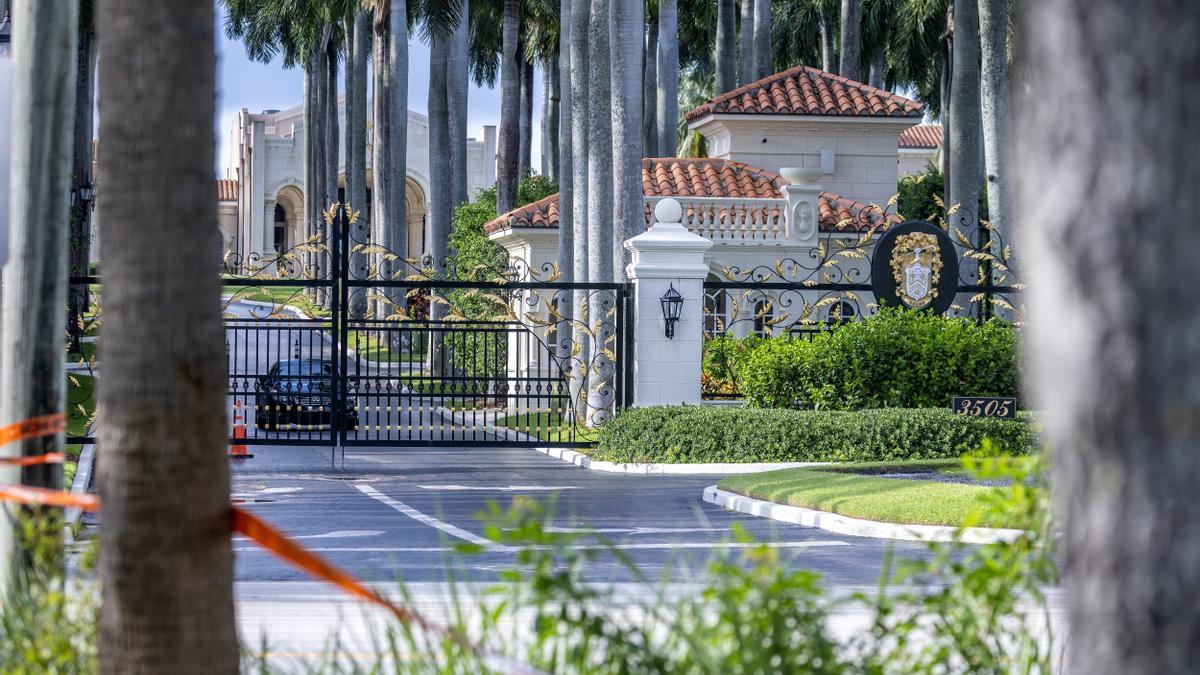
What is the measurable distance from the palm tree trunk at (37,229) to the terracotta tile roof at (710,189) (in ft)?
87.3

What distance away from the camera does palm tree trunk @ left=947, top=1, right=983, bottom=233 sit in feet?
102

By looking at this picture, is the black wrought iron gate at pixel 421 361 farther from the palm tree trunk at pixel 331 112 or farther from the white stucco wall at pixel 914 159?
the white stucco wall at pixel 914 159

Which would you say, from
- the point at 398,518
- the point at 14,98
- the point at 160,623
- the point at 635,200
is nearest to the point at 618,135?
the point at 635,200

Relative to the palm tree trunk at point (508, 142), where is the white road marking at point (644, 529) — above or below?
below

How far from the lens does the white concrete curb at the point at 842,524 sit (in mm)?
12500

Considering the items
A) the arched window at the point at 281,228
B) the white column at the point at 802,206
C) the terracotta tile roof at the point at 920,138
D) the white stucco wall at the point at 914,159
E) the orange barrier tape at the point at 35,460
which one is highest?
the terracotta tile roof at the point at 920,138

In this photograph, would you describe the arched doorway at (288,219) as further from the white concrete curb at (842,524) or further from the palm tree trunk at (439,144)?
the white concrete curb at (842,524)

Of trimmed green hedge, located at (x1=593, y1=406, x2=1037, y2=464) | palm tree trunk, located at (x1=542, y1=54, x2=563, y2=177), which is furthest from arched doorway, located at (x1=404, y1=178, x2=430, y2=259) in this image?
trimmed green hedge, located at (x1=593, y1=406, x2=1037, y2=464)

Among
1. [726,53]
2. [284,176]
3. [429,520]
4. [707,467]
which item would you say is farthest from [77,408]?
[284,176]

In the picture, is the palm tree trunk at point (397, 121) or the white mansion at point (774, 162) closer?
the white mansion at point (774, 162)

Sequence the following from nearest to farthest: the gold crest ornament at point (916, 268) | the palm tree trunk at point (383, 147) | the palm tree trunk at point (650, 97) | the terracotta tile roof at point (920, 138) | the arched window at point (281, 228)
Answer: the gold crest ornament at point (916, 268)
the palm tree trunk at point (383, 147)
the palm tree trunk at point (650, 97)
the arched window at point (281, 228)
the terracotta tile roof at point (920, 138)

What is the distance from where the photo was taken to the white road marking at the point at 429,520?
1237 cm

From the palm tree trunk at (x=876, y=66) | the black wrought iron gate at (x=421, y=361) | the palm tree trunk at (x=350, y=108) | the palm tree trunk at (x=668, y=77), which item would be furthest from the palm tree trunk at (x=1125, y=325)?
the palm tree trunk at (x=876, y=66)

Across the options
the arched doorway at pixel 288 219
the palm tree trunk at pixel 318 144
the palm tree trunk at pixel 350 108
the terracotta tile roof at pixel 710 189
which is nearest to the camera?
the terracotta tile roof at pixel 710 189
